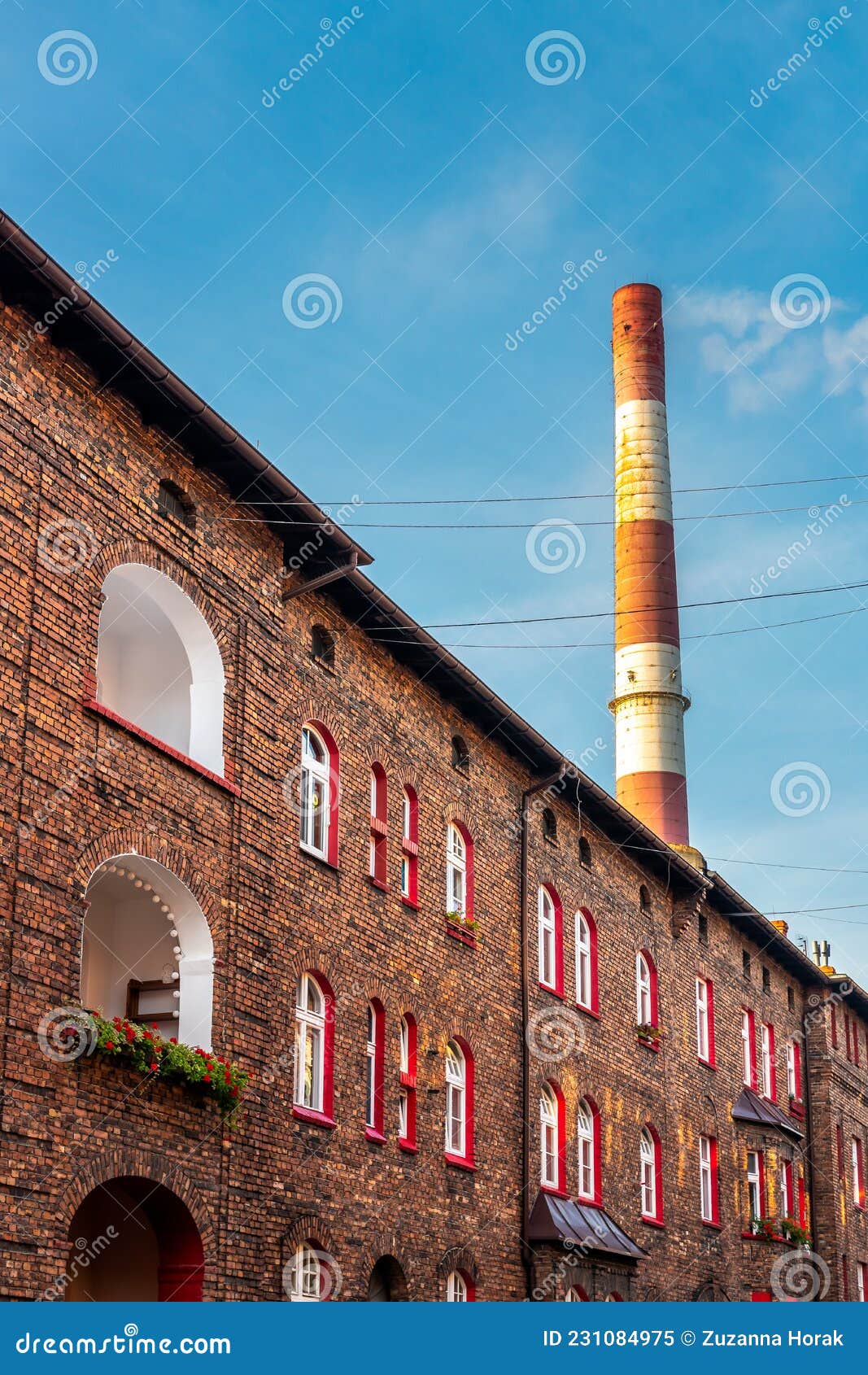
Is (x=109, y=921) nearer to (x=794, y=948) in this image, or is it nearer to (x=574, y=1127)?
(x=574, y=1127)

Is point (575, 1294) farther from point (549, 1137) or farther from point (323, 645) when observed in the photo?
point (323, 645)

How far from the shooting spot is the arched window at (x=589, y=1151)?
1150 inches

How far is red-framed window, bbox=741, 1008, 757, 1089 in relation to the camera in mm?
38969

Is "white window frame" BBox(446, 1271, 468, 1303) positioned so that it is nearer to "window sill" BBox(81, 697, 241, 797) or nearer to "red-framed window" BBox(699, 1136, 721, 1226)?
"window sill" BBox(81, 697, 241, 797)

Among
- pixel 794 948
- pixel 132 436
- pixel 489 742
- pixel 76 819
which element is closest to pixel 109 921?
pixel 76 819

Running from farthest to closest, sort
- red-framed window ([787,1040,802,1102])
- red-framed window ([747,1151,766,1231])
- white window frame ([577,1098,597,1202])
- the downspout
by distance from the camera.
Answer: red-framed window ([787,1040,802,1102]) < red-framed window ([747,1151,766,1231]) < white window frame ([577,1098,597,1202]) < the downspout

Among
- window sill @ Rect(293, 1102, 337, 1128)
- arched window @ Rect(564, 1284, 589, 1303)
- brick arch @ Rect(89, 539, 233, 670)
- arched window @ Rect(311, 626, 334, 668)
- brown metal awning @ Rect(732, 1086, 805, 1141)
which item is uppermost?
arched window @ Rect(311, 626, 334, 668)

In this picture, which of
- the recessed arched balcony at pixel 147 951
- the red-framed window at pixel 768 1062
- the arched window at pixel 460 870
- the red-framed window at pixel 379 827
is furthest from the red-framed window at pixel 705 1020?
the recessed arched balcony at pixel 147 951

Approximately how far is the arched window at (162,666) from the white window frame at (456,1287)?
851 centimetres

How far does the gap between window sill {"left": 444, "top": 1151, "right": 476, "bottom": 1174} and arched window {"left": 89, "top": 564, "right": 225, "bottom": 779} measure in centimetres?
736

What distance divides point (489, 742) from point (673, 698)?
60.5 feet

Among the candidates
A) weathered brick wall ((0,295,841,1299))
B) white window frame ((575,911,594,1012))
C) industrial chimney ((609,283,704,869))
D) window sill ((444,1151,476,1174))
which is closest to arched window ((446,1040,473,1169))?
window sill ((444,1151,476,1174))

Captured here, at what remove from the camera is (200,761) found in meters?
20.1
